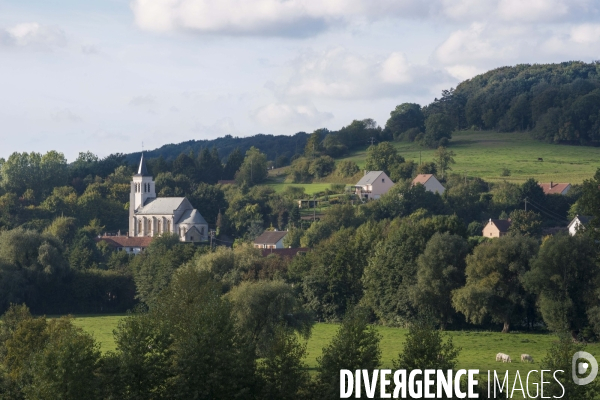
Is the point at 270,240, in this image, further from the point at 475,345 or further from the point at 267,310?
the point at 267,310

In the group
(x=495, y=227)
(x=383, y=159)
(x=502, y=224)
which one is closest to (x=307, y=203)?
(x=383, y=159)

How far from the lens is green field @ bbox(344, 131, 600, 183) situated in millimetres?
120688

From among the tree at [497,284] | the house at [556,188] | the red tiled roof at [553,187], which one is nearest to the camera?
the tree at [497,284]

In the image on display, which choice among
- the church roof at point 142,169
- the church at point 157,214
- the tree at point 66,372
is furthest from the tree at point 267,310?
the church roof at point 142,169

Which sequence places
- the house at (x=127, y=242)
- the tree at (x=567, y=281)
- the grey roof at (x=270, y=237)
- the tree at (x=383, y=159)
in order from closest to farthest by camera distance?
the tree at (x=567, y=281) < the grey roof at (x=270, y=237) < the house at (x=127, y=242) < the tree at (x=383, y=159)

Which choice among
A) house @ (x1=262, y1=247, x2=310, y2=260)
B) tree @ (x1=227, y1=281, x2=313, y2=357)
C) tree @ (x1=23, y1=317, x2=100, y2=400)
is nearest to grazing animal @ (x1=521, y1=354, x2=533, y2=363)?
tree @ (x1=227, y1=281, x2=313, y2=357)

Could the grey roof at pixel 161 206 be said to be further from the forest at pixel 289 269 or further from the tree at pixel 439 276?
the tree at pixel 439 276

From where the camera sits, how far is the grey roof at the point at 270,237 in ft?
343

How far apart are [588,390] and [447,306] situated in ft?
109

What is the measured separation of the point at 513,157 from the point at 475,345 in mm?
78258

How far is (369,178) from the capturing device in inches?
4884

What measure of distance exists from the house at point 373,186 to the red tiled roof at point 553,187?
18521mm

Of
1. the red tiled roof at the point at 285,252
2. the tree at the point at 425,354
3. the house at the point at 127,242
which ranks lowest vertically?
the house at the point at 127,242

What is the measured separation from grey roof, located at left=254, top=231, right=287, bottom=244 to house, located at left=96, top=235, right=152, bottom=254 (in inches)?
539
